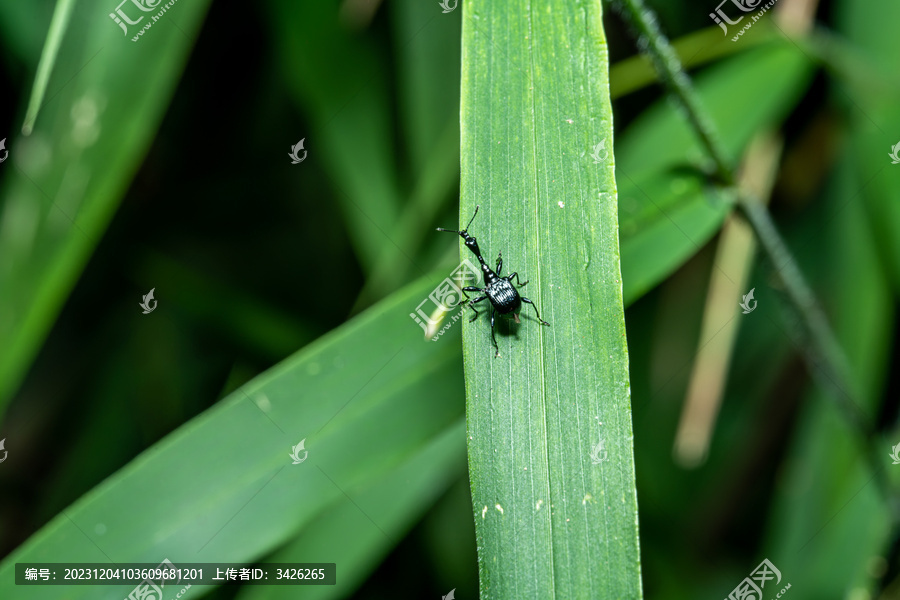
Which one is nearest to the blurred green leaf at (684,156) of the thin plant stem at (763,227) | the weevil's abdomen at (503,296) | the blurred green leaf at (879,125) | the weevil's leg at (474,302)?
the thin plant stem at (763,227)

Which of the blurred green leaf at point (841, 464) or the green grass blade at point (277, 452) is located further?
the blurred green leaf at point (841, 464)

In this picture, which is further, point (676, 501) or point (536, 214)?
point (676, 501)

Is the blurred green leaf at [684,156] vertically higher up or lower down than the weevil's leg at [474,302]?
higher up

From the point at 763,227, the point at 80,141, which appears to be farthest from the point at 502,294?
the point at 80,141

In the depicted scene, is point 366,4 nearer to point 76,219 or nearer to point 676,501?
point 76,219

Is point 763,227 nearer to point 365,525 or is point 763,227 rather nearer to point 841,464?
point 841,464

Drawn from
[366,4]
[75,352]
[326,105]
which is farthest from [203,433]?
[366,4]

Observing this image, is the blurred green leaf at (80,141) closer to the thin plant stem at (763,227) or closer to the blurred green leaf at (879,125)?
the thin plant stem at (763,227)
